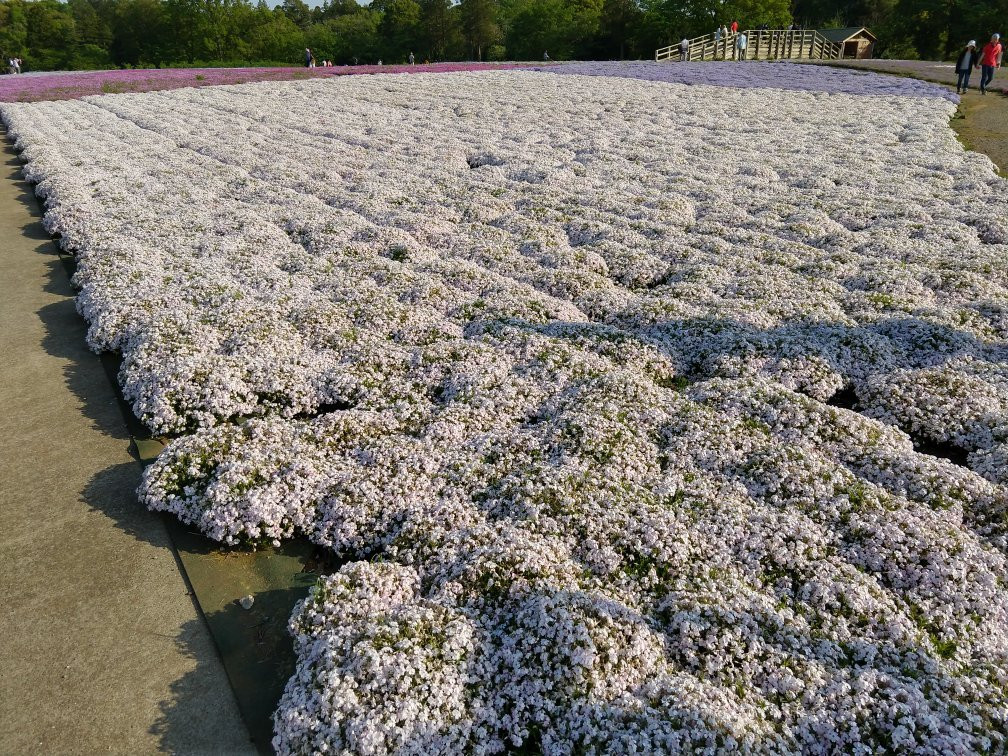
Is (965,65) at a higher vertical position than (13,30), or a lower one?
lower

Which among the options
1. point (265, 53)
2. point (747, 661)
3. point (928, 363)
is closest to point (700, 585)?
point (747, 661)

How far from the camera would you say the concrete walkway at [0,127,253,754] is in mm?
6059

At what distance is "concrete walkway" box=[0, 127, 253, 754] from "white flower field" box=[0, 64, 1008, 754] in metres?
0.70

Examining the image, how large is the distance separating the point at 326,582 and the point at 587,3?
14882cm

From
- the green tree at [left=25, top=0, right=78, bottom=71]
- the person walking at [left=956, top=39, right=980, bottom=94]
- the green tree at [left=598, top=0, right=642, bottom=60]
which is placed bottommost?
the person walking at [left=956, top=39, right=980, bottom=94]

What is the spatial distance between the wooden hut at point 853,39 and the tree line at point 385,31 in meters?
8.00

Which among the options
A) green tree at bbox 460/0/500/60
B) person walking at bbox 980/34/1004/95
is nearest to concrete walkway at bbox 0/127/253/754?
person walking at bbox 980/34/1004/95

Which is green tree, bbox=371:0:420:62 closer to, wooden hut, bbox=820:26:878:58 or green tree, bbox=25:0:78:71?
green tree, bbox=25:0:78:71

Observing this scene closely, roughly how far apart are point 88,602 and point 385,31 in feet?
508

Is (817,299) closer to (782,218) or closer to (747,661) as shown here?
(782,218)

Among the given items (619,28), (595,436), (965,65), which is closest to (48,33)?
(619,28)

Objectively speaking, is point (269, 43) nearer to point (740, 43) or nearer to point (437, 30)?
point (437, 30)

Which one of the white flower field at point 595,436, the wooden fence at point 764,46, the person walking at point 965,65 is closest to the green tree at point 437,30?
the wooden fence at point 764,46

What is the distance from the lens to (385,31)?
Result: 14025cm
